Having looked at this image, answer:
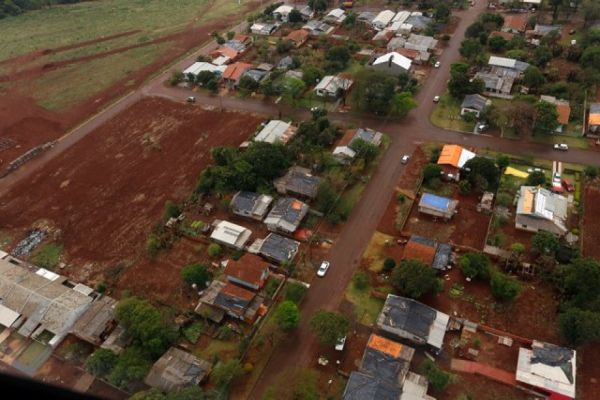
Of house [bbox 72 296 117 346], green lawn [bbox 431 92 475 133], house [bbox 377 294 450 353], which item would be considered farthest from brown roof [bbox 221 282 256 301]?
green lawn [bbox 431 92 475 133]

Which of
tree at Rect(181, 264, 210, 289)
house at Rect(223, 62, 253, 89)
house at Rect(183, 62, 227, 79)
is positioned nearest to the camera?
tree at Rect(181, 264, 210, 289)

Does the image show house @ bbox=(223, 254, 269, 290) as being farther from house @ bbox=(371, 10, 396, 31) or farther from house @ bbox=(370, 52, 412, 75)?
house @ bbox=(371, 10, 396, 31)

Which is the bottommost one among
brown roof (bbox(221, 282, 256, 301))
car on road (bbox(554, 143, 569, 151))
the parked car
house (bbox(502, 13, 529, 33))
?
the parked car

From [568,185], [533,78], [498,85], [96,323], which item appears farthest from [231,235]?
[533,78]

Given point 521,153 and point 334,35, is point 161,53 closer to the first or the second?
point 334,35

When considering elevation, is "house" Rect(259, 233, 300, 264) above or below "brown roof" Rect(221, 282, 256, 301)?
below

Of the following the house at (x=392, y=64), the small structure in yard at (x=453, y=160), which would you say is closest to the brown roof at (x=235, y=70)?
the house at (x=392, y=64)

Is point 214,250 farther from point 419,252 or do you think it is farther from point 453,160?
point 453,160

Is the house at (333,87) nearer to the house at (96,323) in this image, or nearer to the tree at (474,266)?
the tree at (474,266)
